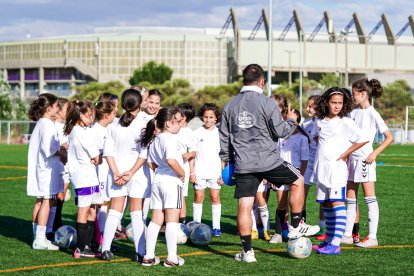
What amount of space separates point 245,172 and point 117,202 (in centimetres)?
153

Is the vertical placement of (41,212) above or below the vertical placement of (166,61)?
below

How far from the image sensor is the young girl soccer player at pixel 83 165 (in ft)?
31.9

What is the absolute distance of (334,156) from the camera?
9.84m

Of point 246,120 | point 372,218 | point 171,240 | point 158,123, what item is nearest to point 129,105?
point 158,123

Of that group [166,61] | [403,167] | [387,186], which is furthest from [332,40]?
[387,186]

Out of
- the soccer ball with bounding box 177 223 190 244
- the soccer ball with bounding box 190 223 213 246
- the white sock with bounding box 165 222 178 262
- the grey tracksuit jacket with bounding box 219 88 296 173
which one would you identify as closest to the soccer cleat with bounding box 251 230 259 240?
the soccer ball with bounding box 190 223 213 246

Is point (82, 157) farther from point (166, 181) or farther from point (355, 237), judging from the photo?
point (355, 237)

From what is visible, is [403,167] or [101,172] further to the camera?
[403,167]

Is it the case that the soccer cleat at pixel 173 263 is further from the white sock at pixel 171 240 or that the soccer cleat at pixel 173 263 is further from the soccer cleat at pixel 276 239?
the soccer cleat at pixel 276 239

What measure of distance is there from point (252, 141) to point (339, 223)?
1524 mm

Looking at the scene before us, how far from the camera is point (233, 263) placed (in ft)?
30.2

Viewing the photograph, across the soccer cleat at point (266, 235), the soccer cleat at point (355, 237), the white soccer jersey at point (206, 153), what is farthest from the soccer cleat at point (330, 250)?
the white soccer jersey at point (206, 153)

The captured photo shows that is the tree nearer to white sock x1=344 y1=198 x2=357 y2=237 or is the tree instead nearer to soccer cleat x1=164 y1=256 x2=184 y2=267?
white sock x1=344 y1=198 x2=357 y2=237

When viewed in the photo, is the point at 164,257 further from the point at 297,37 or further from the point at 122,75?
the point at 297,37
